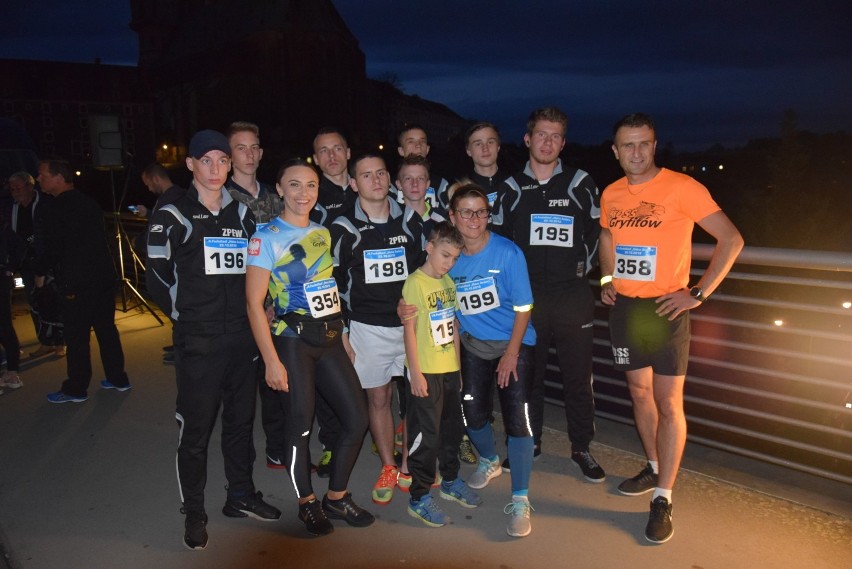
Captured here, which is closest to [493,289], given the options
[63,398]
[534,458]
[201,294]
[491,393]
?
[491,393]

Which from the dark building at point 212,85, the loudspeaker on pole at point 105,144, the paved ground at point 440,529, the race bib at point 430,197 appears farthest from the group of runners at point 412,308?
the dark building at point 212,85

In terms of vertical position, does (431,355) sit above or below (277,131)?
below

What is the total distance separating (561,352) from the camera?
13.6 ft

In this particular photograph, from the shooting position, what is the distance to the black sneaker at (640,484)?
384cm

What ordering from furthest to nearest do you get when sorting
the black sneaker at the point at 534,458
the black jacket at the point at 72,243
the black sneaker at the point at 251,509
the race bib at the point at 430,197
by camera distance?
the black jacket at the point at 72,243 < the race bib at the point at 430,197 < the black sneaker at the point at 534,458 < the black sneaker at the point at 251,509

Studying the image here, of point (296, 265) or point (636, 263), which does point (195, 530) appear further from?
point (636, 263)

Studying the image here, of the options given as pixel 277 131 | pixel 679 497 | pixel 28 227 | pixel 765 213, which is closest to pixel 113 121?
pixel 28 227

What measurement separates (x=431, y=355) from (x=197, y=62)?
A: 6005 cm

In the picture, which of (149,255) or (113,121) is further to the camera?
(113,121)

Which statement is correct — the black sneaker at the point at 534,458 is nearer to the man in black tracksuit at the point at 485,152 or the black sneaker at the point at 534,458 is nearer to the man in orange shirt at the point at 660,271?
the man in orange shirt at the point at 660,271

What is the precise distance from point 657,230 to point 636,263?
215mm

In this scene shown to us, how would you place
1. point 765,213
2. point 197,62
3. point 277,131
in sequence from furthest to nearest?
point 197,62, point 277,131, point 765,213

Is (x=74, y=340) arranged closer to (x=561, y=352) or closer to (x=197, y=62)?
(x=561, y=352)

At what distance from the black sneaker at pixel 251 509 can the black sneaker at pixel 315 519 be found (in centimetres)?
24
